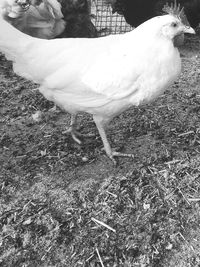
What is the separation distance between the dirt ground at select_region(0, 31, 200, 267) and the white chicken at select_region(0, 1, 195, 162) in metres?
0.46

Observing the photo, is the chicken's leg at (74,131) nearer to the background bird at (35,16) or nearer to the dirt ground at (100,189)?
the dirt ground at (100,189)

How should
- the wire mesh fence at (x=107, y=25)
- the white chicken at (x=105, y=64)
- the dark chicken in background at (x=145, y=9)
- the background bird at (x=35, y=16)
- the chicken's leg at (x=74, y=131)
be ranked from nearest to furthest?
the white chicken at (x=105, y=64), the chicken's leg at (x=74, y=131), the background bird at (x=35, y=16), the dark chicken in background at (x=145, y=9), the wire mesh fence at (x=107, y=25)

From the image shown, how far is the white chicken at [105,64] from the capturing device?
7.13ft

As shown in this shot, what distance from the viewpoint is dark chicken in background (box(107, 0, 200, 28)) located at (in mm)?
4246

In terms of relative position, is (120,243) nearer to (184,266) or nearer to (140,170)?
(184,266)

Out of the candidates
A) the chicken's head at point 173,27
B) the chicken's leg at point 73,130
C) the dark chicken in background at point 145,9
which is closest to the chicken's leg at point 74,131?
the chicken's leg at point 73,130

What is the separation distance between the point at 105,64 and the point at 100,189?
775mm

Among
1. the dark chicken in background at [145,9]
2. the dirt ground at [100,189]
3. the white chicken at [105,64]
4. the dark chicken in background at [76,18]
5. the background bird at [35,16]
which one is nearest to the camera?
the dirt ground at [100,189]

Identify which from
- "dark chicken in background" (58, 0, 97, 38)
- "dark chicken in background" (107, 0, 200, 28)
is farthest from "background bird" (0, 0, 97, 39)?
"dark chicken in background" (107, 0, 200, 28)

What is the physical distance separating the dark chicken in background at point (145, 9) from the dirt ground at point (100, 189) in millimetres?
1445

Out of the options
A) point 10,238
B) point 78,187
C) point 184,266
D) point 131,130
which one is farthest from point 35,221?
point 131,130

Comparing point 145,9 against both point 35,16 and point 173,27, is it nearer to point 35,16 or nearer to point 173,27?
point 35,16

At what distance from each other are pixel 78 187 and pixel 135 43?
37.8 inches

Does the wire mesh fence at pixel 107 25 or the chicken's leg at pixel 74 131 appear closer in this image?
the chicken's leg at pixel 74 131
